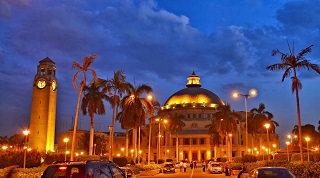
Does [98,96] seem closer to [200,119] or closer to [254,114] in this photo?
[254,114]

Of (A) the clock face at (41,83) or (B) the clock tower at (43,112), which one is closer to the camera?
(B) the clock tower at (43,112)

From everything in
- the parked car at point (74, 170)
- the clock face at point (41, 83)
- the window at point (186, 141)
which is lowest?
the parked car at point (74, 170)

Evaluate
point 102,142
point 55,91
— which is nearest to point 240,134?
point 102,142

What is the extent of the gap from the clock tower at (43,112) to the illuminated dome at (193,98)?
167 ft

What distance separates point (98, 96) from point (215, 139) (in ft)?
183

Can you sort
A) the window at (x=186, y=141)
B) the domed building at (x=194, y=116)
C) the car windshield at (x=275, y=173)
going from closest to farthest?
the car windshield at (x=275, y=173), the domed building at (x=194, y=116), the window at (x=186, y=141)

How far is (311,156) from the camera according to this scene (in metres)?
44.1

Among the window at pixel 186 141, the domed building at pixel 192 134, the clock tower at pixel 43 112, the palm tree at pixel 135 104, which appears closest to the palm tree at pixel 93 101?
the palm tree at pixel 135 104

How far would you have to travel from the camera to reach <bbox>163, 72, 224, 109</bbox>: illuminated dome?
137 metres

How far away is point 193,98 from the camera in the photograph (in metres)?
139

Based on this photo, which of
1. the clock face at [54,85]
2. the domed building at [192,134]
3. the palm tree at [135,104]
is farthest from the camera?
the domed building at [192,134]

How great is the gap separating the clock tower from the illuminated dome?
167ft

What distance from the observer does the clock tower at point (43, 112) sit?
316 feet

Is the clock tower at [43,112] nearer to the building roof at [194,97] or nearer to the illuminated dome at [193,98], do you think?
the illuminated dome at [193,98]
